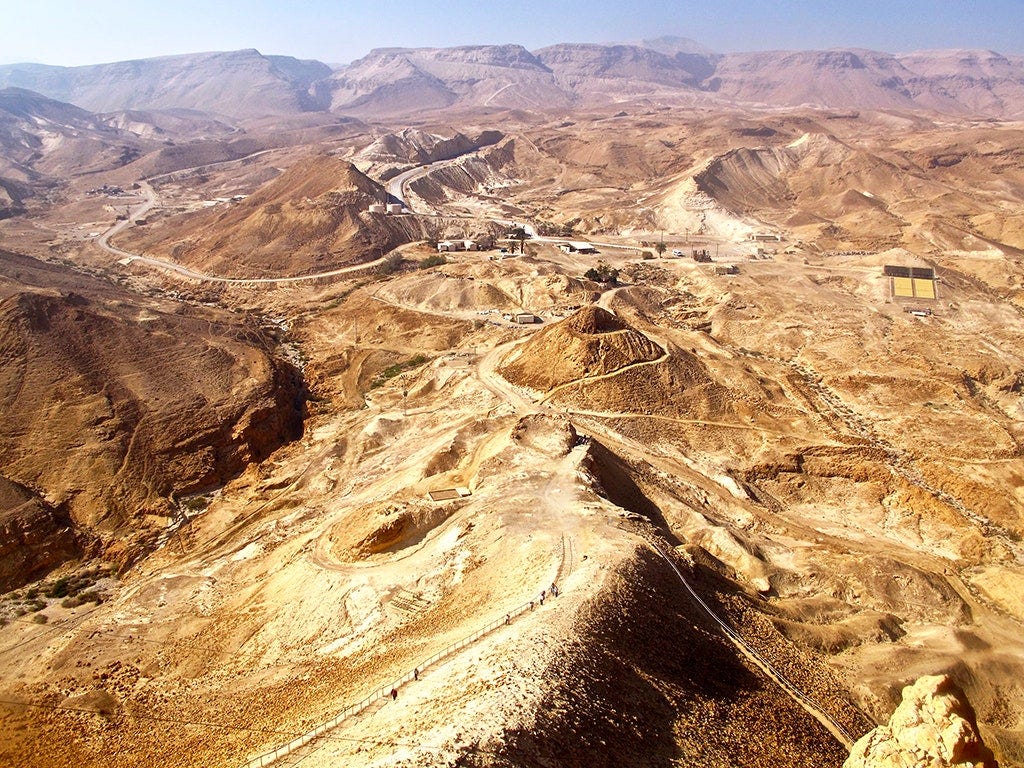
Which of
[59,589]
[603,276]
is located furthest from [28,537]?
[603,276]

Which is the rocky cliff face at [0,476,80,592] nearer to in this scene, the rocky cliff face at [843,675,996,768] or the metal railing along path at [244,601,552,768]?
the metal railing along path at [244,601,552,768]

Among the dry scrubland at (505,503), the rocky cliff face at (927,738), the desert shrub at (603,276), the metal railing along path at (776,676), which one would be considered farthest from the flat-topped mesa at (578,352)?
the rocky cliff face at (927,738)

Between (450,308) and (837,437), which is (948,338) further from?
(450,308)

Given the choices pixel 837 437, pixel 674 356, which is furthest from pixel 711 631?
pixel 674 356

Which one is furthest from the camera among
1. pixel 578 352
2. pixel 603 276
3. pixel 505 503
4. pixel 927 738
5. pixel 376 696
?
pixel 603 276

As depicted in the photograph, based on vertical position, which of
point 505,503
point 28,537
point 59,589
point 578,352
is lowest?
point 59,589

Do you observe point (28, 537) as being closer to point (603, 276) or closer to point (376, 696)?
point (376, 696)

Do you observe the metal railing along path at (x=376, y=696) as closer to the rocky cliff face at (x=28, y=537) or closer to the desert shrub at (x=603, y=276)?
the rocky cliff face at (x=28, y=537)

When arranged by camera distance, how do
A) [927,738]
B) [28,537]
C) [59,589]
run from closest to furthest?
[927,738]
[59,589]
[28,537]

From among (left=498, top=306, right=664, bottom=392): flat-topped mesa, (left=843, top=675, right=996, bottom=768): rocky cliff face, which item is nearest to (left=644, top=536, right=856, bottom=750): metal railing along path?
(left=843, top=675, right=996, bottom=768): rocky cliff face
